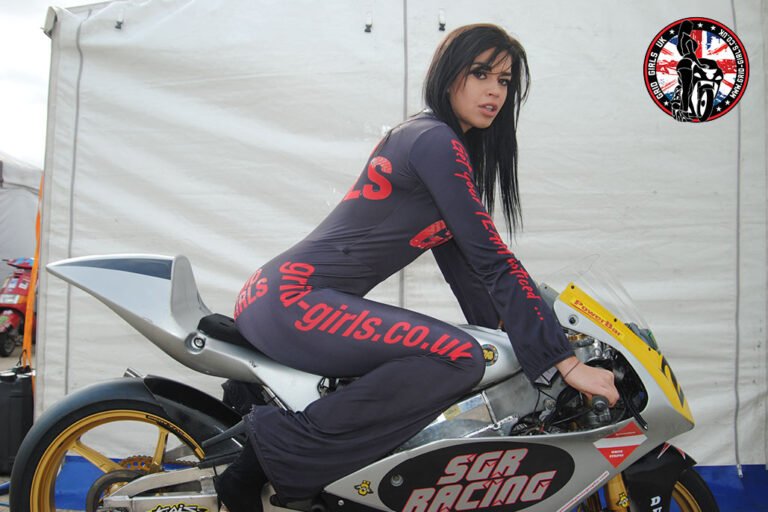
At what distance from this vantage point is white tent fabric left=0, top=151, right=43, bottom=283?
974 cm

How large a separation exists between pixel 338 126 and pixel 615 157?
4.24 feet

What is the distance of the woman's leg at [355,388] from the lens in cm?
146

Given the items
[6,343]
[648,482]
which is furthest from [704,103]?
[6,343]

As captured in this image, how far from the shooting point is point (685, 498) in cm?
171

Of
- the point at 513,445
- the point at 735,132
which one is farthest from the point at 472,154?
the point at 735,132

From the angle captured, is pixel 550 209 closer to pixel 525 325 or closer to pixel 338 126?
pixel 338 126

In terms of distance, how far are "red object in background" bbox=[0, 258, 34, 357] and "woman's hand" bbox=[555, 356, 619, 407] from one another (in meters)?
6.75

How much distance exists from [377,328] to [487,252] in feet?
1.03

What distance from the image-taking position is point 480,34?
1633 millimetres

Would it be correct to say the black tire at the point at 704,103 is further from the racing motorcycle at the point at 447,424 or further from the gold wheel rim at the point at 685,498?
A: the gold wheel rim at the point at 685,498

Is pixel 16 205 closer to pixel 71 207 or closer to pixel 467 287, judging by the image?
pixel 71 207

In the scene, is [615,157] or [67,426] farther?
[615,157]

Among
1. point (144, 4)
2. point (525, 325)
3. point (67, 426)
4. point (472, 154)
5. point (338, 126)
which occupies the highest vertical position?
point (144, 4)

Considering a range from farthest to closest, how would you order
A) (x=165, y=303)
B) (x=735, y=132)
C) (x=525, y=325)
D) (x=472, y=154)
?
(x=735, y=132), (x=472, y=154), (x=165, y=303), (x=525, y=325)
